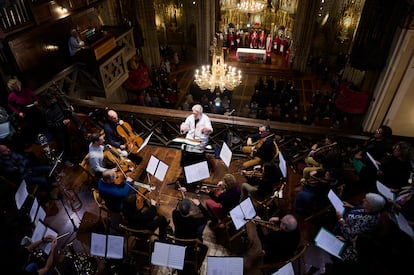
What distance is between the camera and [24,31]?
650 centimetres

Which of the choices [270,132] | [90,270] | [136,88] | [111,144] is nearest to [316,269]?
[270,132]

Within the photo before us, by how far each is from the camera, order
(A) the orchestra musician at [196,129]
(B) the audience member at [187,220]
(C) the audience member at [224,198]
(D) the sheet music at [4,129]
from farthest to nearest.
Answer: (A) the orchestra musician at [196,129] < (D) the sheet music at [4,129] < (C) the audience member at [224,198] < (B) the audience member at [187,220]

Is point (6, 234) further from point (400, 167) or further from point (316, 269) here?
point (400, 167)

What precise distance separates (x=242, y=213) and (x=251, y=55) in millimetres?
13868

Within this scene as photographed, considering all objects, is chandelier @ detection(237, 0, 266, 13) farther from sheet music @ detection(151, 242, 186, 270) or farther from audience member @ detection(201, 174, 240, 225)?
sheet music @ detection(151, 242, 186, 270)

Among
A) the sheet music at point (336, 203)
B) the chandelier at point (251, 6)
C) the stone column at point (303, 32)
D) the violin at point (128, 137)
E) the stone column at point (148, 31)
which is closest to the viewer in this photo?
the sheet music at point (336, 203)

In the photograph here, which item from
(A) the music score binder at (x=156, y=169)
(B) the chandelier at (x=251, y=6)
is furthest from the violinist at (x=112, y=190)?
(B) the chandelier at (x=251, y=6)

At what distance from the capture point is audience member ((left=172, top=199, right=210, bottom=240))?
3.93m

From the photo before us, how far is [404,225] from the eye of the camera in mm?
Answer: 3832

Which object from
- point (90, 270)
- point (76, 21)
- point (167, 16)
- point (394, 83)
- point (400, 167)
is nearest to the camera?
point (90, 270)

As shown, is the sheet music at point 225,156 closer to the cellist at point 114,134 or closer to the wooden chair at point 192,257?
the wooden chair at point 192,257

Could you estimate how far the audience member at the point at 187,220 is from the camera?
3.93m

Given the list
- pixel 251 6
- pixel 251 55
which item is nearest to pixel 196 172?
pixel 251 55

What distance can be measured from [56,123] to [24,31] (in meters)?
2.44
